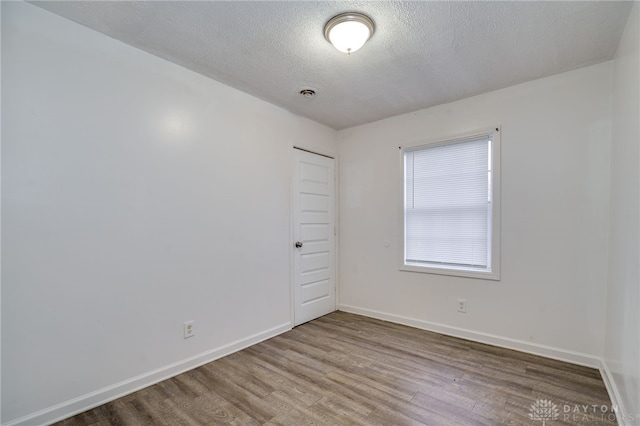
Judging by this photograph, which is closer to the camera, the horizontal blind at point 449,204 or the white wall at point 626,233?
the white wall at point 626,233

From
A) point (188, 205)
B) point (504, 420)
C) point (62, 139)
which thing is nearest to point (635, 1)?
point (504, 420)

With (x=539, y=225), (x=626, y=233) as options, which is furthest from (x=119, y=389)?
(x=539, y=225)

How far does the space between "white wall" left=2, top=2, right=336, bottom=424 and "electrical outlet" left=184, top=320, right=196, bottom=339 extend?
1.7 inches

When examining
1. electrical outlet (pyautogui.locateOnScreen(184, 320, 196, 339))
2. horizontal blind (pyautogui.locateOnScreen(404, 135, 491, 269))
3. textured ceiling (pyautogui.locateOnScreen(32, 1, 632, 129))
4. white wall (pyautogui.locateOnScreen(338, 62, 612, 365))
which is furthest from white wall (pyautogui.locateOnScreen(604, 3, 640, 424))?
electrical outlet (pyautogui.locateOnScreen(184, 320, 196, 339))

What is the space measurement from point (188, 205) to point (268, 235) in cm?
96

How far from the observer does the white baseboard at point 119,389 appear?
1.84 m

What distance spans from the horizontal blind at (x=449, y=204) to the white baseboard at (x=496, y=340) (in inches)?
27.8

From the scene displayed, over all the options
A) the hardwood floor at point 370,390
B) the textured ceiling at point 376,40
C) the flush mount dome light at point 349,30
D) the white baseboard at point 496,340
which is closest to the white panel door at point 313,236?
the white baseboard at point 496,340

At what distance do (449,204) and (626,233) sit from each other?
1.58m

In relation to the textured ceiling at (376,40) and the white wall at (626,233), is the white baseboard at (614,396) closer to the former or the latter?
the white wall at (626,233)

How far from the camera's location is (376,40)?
7.08ft

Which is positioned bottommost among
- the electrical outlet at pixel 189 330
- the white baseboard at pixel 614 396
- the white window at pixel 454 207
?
the white baseboard at pixel 614 396

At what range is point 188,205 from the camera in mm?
2594

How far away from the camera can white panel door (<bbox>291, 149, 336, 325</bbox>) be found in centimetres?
365
